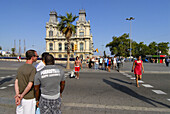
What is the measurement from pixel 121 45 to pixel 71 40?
2170 centimetres

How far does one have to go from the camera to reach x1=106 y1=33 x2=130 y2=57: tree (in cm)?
5384

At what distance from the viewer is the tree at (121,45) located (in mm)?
53841

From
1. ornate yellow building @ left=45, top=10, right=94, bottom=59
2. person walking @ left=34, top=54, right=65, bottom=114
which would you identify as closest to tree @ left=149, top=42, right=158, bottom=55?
ornate yellow building @ left=45, top=10, right=94, bottom=59

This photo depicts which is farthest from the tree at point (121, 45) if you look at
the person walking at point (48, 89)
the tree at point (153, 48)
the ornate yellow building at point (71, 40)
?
the person walking at point (48, 89)

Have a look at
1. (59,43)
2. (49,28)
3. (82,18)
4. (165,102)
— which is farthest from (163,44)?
(165,102)

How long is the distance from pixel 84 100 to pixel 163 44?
78.2 meters

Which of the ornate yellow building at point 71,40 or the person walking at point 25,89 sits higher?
the ornate yellow building at point 71,40

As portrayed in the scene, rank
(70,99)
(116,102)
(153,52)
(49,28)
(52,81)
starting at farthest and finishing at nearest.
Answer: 1. (153,52)
2. (49,28)
3. (70,99)
4. (116,102)
5. (52,81)

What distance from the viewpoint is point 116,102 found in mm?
4523

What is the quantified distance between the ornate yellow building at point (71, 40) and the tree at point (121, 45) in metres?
11.3

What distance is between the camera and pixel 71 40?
57.1 meters

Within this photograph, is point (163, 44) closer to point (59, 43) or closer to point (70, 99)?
point (59, 43)

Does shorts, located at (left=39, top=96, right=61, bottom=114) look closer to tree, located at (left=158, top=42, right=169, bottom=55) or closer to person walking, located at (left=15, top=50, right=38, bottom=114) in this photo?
person walking, located at (left=15, top=50, right=38, bottom=114)

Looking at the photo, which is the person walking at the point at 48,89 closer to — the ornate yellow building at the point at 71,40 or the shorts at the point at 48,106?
the shorts at the point at 48,106
